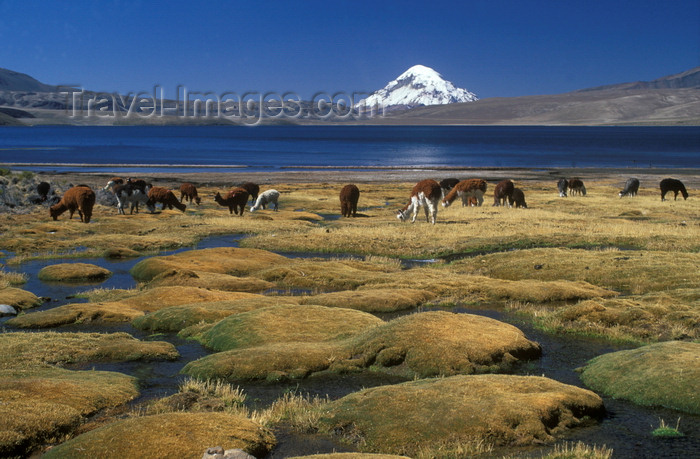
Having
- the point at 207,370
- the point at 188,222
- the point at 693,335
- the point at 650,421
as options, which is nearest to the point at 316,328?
the point at 207,370

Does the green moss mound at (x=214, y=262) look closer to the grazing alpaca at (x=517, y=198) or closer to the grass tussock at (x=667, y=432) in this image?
the grass tussock at (x=667, y=432)

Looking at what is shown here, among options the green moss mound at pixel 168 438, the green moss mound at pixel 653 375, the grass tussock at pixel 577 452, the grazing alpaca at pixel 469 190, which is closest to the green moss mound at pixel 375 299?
the green moss mound at pixel 653 375

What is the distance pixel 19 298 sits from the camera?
78.4 ft

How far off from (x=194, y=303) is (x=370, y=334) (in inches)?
320

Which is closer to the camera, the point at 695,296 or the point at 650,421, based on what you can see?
the point at 650,421

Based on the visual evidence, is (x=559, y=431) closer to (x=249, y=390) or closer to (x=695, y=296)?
(x=249, y=390)

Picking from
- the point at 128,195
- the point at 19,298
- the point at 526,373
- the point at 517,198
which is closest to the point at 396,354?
the point at 526,373

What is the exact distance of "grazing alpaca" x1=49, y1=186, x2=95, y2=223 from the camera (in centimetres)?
4609

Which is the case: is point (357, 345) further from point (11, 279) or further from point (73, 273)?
point (11, 279)

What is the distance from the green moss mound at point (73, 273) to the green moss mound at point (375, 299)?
10.8 m

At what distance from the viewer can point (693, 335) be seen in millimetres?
18391

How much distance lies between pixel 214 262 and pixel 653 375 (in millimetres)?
21009

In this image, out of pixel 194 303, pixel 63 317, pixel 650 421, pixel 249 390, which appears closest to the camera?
pixel 650 421

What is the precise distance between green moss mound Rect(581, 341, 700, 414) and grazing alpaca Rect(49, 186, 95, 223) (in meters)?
38.2
